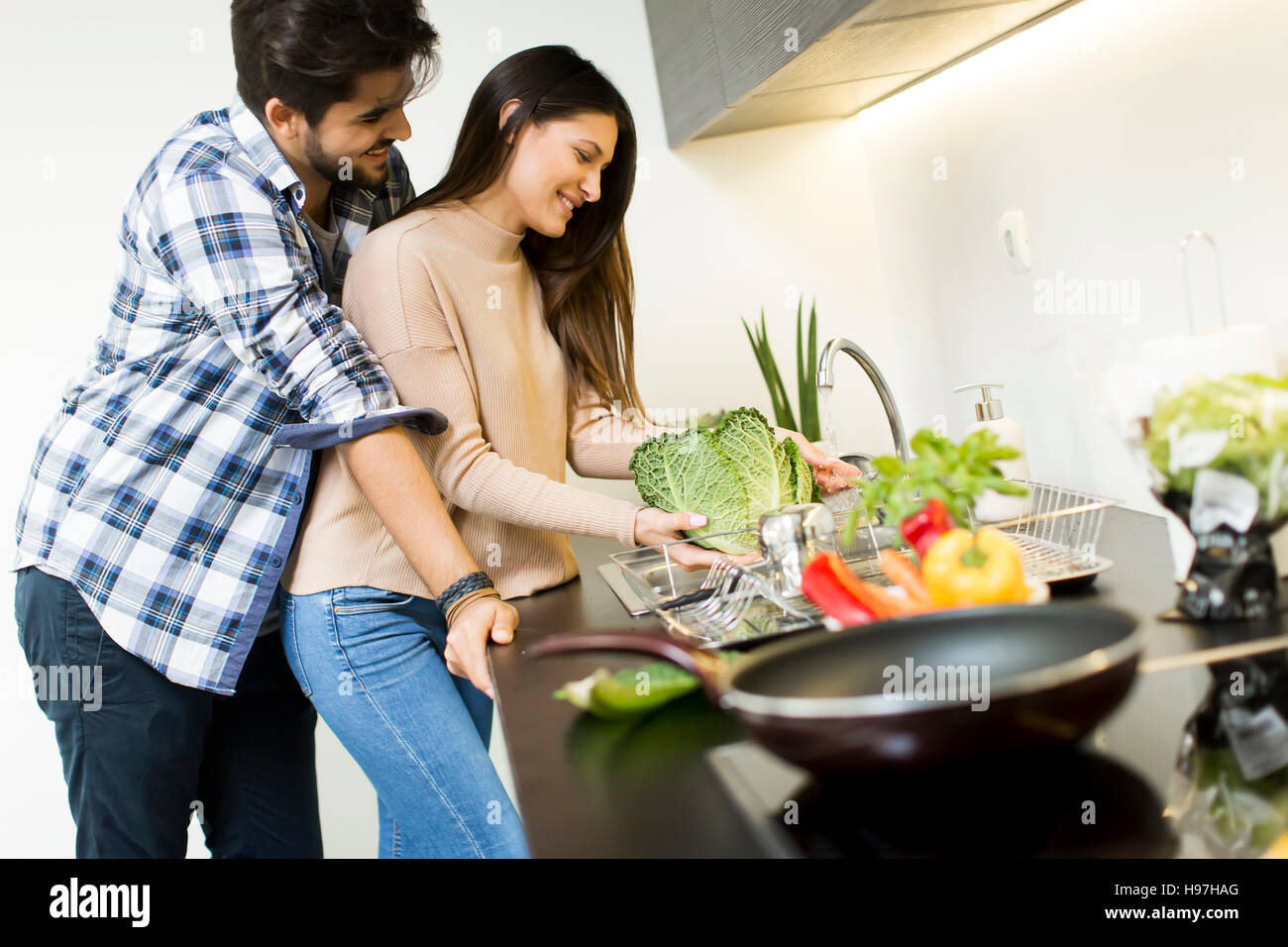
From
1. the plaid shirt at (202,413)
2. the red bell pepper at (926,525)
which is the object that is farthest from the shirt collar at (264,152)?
the red bell pepper at (926,525)

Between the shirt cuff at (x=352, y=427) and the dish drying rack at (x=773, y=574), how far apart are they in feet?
1.08

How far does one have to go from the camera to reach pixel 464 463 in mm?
1452

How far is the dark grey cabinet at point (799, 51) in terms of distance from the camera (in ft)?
5.08

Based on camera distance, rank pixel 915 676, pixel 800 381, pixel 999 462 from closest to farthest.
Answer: pixel 915 676 < pixel 999 462 < pixel 800 381

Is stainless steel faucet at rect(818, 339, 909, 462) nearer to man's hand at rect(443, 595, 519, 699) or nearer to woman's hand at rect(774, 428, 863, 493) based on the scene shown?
woman's hand at rect(774, 428, 863, 493)

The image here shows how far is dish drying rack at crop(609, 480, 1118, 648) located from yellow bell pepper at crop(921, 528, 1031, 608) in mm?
180

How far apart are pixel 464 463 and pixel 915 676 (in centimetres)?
81

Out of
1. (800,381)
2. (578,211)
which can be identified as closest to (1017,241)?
(800,381)

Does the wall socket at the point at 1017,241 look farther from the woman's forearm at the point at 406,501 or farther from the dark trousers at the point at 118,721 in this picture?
the dark trousers at the point at 118,721

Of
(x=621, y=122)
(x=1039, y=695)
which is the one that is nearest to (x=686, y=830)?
(x=1039, y=695)

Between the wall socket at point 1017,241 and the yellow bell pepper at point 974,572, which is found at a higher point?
the wall socket at point 1017,241

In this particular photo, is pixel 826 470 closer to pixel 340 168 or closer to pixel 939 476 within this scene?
pixel 939 476

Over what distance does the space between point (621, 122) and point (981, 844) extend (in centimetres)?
130

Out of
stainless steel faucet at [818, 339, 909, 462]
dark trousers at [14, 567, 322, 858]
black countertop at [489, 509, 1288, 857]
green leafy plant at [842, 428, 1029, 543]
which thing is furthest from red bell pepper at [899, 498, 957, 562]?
dark trousers at [14, 567, 322, 858]
